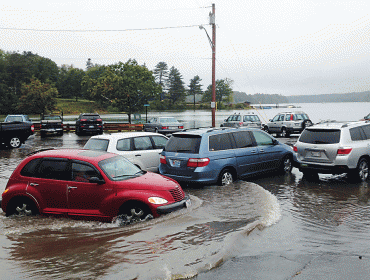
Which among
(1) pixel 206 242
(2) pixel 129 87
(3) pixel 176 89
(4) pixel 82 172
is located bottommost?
(1) pixel 206 242

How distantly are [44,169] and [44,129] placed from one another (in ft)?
85.9

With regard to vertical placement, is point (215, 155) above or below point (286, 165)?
above

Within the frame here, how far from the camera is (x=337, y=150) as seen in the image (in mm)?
11086

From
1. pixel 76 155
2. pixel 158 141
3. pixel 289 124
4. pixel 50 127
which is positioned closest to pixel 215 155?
pixel 158 141

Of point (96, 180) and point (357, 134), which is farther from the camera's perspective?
point (357, 134)

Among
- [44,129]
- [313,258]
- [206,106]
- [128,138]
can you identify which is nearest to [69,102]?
[206,106]

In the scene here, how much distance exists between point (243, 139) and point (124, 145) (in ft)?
11.8

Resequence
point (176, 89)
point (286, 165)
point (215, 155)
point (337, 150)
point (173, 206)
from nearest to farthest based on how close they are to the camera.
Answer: point (173, 206) < point (215, 155) < point (337, 150) < point (286, 165) < point (176, 89)

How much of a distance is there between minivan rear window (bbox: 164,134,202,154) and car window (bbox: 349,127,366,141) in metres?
4.66

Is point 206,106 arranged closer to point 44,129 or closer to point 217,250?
point 44,129

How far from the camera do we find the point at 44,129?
32344 millimetres

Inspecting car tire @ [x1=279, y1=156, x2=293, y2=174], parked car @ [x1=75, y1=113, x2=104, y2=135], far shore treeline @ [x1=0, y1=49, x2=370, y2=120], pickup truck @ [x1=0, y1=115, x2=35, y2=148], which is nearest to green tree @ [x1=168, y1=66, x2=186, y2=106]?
far shore treeline @ [x1=0, y1=49, x2=370, y2=120]

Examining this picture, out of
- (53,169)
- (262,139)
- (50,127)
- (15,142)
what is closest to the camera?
(53,169)

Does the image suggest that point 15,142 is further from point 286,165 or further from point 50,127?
point 286,165
